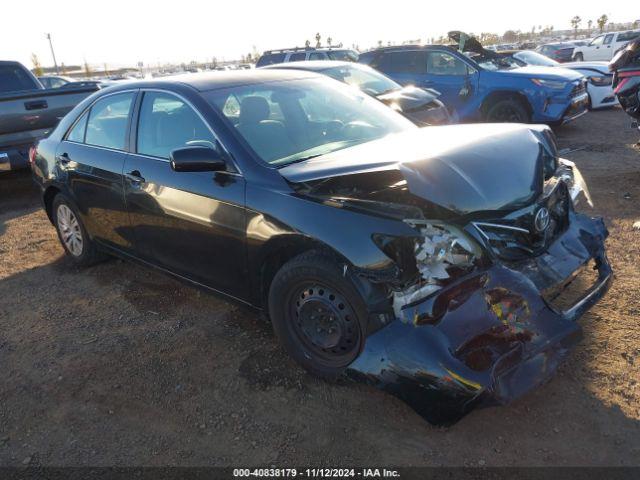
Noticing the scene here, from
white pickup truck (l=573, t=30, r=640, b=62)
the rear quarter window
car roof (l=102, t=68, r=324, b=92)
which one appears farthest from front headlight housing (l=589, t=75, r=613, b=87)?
white pickup truck (l=573, t=30, r=640, b=62)

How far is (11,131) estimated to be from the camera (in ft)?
23.5

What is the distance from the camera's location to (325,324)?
2812mm

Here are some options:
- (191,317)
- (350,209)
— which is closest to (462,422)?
(350,209)

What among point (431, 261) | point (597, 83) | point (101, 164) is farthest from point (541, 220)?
point (597, 83)

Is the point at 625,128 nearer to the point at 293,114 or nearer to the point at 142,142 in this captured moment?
the point at 293,114

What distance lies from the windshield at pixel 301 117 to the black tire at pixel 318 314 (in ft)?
2.44

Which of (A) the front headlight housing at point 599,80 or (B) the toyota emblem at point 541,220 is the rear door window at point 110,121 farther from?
(A) the front headlight housing at point 599,80

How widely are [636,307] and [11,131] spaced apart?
25.1 feet

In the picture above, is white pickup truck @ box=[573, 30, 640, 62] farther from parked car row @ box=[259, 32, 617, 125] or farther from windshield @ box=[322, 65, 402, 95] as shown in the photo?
windshield @ box=[322, 65, 402, 95]

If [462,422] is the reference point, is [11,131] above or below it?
above

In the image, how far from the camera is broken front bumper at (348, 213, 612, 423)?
7.50 ft

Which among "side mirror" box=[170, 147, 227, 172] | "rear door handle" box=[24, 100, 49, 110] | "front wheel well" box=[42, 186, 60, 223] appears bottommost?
"front wheel well" box=[42, 186, 60, 223]

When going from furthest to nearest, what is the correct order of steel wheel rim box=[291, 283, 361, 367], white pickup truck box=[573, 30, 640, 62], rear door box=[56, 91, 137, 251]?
white pickup truck box=[573, 30, 640, 62] → rear door box=[56, 91, 137, 251] → steel wheel rim box=[291, 283, 361, 367]

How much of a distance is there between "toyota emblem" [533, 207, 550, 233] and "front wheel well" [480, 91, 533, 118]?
693 cm
